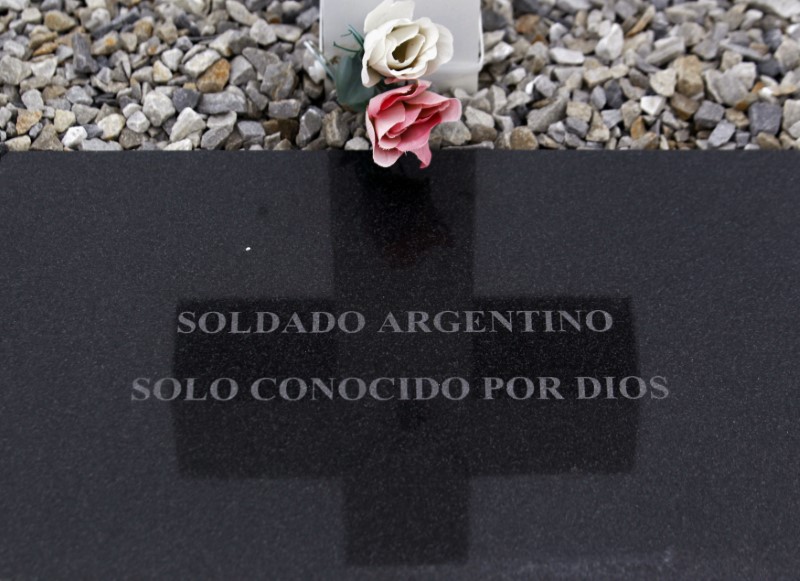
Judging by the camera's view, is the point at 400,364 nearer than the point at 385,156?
Yes

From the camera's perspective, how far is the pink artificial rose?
1.75 metres

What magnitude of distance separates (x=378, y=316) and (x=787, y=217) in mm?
879

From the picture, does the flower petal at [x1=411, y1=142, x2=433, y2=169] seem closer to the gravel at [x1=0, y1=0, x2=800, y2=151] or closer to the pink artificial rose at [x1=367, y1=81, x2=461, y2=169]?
the pink artificial rose at [x1=367, y1=81, x2=461, y2=169]

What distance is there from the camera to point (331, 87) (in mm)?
2109

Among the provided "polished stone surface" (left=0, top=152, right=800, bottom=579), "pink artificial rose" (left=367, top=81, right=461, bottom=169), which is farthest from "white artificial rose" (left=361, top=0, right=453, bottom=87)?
"polished stone surface" (left=0, top=152, right=800, bottom=579)

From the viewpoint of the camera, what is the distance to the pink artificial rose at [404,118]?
5.73 feet

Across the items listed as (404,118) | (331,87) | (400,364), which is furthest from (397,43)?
(400,364)

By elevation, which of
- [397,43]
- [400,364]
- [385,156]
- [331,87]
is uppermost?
[331,87]

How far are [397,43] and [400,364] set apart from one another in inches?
24.2

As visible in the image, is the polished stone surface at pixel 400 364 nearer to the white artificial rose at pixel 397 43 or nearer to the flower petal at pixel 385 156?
the flower petal at pixel 385 156

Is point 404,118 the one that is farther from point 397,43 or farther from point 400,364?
point 400,364

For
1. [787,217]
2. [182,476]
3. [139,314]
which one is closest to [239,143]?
[139,314]

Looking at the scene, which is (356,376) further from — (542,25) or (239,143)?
(542,25)

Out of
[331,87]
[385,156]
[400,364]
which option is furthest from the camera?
[331,87]
